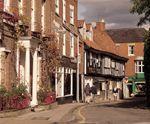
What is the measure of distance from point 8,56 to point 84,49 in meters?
24.2

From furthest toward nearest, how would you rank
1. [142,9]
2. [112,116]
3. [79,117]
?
[142,9] → [112,116] → [79,117]

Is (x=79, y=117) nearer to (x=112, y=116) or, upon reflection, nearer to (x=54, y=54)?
(x=112, y=116)

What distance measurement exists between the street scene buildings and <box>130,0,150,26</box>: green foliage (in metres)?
5.71

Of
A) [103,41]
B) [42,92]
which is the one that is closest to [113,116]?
[42,92]

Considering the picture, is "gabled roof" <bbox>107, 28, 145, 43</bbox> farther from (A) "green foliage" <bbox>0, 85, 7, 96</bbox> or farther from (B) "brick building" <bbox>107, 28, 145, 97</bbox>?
(A) "green foliage" <bbox>0, 85, 7, 96</bbox>

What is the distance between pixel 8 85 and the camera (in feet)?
75.8

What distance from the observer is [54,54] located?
30.7 m

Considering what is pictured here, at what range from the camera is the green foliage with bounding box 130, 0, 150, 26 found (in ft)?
91.0

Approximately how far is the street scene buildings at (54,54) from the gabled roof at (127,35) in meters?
11.0

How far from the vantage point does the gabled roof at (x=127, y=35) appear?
80344 mm

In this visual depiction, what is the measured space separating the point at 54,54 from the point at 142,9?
21.5 feet

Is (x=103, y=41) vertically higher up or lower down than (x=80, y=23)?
lower down

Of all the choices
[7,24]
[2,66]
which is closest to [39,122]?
[2,66]

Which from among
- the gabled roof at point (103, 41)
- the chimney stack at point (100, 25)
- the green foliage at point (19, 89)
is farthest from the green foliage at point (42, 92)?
the chimney stack at point (100, 25)
